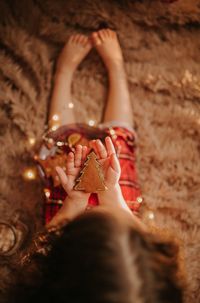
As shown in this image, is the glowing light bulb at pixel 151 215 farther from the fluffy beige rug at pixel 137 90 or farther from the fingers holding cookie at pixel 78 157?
the fingers holding cookie at pixel 78 157

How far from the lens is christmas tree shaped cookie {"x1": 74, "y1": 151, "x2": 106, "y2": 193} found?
859mm

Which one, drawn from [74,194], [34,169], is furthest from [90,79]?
[74,194]

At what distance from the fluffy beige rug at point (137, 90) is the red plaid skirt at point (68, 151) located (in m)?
0.07

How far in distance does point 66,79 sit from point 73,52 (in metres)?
0.08

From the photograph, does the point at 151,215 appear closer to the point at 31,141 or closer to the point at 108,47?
the point at 31,141

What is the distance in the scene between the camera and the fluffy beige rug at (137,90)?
109 cm

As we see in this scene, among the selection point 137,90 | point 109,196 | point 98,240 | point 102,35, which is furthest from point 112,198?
point 102,35

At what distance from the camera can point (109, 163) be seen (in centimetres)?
88

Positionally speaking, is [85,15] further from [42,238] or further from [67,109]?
[42,238]

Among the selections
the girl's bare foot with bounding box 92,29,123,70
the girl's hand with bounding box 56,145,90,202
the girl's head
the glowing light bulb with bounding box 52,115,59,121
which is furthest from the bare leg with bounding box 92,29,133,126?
the girl's head

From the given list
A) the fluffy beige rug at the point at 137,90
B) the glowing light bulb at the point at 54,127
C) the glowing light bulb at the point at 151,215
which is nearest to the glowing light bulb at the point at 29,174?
the fluffy beige rug at the point at 137,90

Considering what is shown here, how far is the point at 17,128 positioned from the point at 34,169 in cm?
13

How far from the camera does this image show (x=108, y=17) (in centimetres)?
117

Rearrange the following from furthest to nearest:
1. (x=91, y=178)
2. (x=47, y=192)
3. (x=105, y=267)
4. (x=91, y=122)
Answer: (x=91, y=122), (x=47, y=192), (x=91, y=178), (x=105, y=267)
